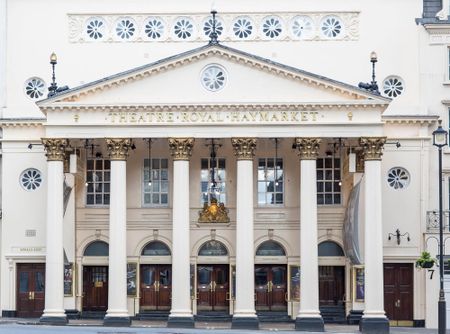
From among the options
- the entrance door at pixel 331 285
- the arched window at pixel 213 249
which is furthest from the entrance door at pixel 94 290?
the entrance door at pixel 331 285

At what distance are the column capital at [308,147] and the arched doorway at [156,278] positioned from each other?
8548 mm

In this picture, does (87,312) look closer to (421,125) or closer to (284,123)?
(284,123)

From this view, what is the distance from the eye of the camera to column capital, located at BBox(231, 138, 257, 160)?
171 ft

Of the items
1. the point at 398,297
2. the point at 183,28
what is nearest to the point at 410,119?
the point at 398,297

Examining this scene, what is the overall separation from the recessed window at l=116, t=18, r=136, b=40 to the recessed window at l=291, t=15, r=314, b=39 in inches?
291

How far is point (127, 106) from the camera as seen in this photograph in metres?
52.1

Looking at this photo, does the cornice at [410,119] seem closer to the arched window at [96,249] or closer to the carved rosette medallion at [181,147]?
the carved rosette medallion at [181,147]

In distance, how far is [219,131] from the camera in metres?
52.1

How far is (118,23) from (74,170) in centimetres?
814

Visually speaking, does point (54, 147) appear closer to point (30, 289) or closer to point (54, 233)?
point (54, 233)

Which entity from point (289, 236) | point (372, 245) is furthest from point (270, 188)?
point (372, 245)

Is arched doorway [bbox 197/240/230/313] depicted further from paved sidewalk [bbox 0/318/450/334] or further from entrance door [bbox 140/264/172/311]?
paved sidewalk [bbox 0/318/450/334]

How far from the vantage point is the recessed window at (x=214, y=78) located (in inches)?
2061

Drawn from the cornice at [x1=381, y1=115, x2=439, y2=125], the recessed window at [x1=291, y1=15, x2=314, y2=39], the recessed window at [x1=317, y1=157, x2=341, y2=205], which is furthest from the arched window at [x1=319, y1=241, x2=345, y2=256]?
the recessed window at [x1=291, y1=15, x2=314, y2=39]
